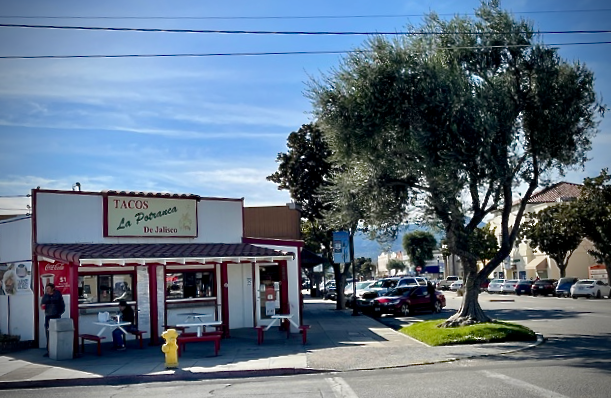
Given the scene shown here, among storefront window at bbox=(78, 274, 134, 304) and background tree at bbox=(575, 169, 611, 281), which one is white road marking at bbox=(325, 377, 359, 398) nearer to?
storefront window at bbox=(78, 274, 134, 304)

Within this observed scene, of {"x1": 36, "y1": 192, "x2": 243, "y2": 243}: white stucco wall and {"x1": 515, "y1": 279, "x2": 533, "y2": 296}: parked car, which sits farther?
{"x1": 515, "y1": 279, "x2": 533, "y2": 296}: parked car

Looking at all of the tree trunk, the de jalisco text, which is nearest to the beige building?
the tree trunk

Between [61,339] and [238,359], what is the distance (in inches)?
190

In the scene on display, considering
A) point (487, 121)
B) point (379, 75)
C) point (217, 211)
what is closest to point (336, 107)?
point (379, 75)

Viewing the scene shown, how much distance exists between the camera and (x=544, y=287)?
55094 mm

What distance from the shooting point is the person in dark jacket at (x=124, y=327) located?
764 inches

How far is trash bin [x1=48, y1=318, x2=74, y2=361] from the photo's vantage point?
17.4 m

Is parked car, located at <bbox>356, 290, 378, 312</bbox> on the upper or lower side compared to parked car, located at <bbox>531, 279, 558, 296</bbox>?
upper

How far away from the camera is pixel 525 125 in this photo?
19234 mm

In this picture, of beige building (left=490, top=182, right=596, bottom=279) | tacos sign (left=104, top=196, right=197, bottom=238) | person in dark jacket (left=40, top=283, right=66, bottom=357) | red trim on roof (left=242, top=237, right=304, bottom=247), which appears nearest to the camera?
person in dark jacket (left=40, top=283, right=66, bottom=357)

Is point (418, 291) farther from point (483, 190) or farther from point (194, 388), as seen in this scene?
point (194, 388)

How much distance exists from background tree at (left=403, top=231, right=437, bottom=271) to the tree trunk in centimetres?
7929

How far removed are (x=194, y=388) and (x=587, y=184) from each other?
1633 inches

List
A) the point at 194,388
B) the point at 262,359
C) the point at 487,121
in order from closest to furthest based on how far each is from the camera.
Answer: the point at 194,388 < the point at 262,359 < the point at 487,121
